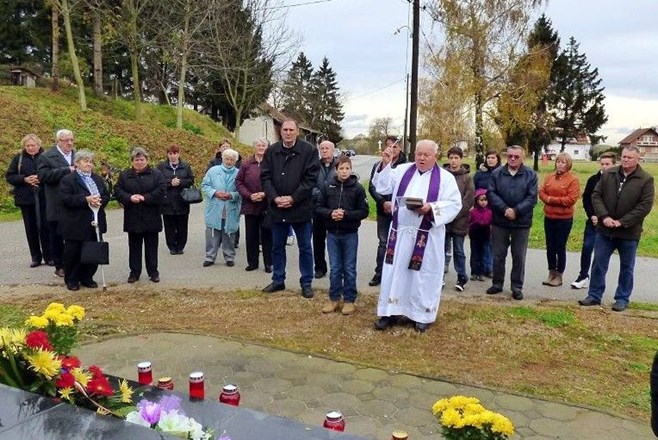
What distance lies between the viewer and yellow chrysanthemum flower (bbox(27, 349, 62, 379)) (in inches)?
96.2

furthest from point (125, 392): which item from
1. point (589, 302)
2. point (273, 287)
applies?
point (589, 302)

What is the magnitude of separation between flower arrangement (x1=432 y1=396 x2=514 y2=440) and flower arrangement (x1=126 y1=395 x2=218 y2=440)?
0.99 meters

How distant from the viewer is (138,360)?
471cm

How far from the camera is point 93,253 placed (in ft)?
21.4

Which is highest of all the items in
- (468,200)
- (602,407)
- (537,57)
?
(537,57)

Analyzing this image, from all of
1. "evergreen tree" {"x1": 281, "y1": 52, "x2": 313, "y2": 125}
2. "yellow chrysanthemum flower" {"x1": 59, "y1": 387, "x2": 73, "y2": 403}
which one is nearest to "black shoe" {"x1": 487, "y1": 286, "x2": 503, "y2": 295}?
"yellow chrysanthemum flower" {"x1": 59, "y1": 387, "x2": 73, "y2": 403}

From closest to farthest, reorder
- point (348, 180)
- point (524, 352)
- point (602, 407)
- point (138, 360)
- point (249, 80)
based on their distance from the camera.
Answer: point (602, 407) < point (138, 360) < point (524, 352) < point (348, 180) < point (249, 80)

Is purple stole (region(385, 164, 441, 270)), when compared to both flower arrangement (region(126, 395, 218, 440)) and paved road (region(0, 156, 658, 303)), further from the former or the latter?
flower arrangement (region(126, 395, 218, 440))

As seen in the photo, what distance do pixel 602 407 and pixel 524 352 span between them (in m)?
1.11

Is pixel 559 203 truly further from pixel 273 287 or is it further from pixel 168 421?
pixel 168 421

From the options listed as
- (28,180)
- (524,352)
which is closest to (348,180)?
(524,352)

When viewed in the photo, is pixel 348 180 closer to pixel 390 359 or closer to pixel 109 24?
pixel 390 359

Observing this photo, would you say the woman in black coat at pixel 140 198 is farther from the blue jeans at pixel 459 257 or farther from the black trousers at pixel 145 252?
the blue jeans at pixel 459 257

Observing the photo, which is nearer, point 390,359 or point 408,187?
point 390,359
